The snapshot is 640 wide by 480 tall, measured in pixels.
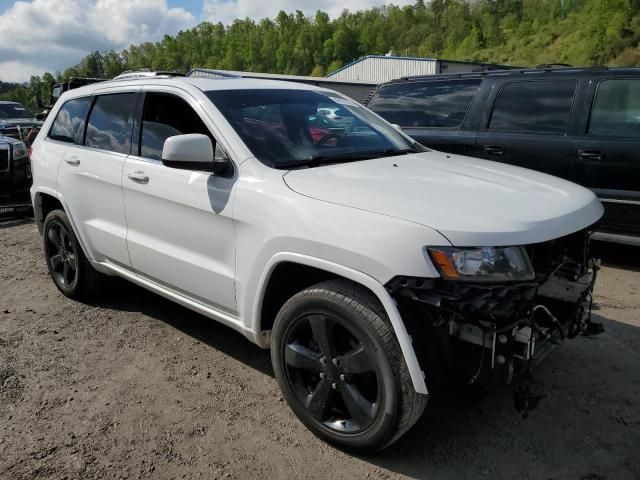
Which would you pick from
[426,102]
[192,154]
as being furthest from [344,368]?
[426,102]

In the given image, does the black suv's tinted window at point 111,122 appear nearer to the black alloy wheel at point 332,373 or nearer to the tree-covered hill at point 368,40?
the black alloy wheel at point 332,373

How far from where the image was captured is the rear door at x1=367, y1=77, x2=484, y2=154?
6.05 meters

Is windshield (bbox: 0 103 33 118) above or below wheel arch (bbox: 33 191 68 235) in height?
above

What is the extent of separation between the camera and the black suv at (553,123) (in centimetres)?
516

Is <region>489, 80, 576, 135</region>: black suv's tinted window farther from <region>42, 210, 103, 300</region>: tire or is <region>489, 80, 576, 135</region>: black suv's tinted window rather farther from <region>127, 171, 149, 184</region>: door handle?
<region>42, 210, 103, 300</region>: tire

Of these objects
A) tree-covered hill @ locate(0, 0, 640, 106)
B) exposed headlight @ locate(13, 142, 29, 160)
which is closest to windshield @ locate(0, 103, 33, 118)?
exposed headlight @ locate(13, 142, 29, 160)

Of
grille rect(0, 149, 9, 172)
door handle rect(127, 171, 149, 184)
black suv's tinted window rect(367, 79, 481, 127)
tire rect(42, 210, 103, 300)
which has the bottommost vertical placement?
tire rect(42, 210, 103, 300)

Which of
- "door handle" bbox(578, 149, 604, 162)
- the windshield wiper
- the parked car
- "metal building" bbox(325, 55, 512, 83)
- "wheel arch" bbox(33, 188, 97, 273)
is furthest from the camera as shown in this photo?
"metal building" bbox(325, 55, 512, 83)

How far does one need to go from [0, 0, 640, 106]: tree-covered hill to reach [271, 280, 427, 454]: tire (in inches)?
3025

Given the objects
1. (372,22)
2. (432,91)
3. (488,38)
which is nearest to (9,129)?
(432,91)

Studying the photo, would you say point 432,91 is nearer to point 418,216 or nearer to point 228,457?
point 418,216

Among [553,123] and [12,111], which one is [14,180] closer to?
[553,123]

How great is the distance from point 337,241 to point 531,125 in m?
3.89

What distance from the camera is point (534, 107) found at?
5.70 m
